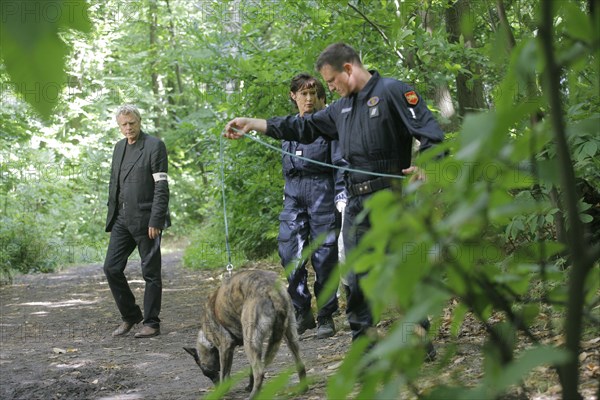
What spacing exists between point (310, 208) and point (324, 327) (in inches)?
44.2

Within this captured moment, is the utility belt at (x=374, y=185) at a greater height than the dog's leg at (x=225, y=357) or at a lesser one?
greater

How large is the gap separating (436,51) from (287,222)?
2.19 m

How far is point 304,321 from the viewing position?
6.92 meters

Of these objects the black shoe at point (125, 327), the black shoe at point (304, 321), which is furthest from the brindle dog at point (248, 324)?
the black shoe at point (125, 327)

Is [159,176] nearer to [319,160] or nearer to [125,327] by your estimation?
[125,327]

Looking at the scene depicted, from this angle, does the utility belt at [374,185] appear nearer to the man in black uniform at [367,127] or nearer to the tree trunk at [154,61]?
the man in black uniform at [367,127]

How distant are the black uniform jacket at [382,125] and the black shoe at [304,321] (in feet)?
8.38

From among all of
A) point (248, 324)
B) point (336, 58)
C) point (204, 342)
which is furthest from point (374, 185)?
point (204, 342)

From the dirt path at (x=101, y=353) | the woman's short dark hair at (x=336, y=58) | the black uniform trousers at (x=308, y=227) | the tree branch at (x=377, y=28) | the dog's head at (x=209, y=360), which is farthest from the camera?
the tree branch at (x=377, y=28)

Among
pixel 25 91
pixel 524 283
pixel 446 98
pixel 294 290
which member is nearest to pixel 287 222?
pixel 294 290

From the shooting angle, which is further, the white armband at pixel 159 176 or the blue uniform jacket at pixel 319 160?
the white armband at pixel 159 176

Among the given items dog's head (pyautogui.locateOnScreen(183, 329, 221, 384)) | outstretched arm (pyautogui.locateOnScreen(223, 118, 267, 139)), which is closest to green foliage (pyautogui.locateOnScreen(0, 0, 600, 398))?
outstretched arm (pyautogui.locateOnScreen(223, 118, 267, 139))

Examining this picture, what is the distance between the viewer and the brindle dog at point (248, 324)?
462cm

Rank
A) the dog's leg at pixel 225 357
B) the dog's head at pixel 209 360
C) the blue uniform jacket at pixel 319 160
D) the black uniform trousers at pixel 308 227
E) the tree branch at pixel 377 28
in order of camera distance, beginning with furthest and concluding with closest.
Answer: the tree branch at pixel 377 28 < the black uniform trousers at pixel 308 227 < the blue uniform jacket at pixel 319 160 < the dog's head at pixel 209 360 < the dog's leg at pixel 225 357
